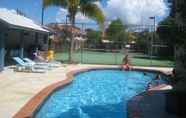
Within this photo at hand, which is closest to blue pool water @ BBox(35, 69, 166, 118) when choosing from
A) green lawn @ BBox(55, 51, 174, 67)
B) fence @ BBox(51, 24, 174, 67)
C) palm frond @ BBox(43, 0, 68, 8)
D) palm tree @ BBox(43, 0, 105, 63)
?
palm tree @ BBox(43, 0, 105, 63)

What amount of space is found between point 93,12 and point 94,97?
464 inches

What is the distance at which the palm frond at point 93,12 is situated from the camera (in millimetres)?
22688

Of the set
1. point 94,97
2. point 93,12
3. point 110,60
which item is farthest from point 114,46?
point 94,97

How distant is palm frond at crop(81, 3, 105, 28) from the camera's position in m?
22.7

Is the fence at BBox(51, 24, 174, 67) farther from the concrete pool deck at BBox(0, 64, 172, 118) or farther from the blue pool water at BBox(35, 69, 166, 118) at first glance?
the concrete pool deck at BBox(0, 64, 172, 118)

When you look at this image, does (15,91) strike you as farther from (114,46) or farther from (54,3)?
(114,46)

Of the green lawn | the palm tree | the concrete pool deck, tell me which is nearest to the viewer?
the concrete pool deck

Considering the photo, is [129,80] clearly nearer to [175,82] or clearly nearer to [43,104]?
[43,104]

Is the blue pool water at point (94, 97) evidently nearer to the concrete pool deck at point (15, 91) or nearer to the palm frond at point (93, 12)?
the concrete pool deck at point (15, 91)

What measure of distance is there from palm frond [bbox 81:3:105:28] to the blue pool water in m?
5.17

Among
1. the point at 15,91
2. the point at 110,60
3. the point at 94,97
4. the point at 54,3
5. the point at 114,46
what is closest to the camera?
the point at 15,91

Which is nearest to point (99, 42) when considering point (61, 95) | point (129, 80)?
point (129, 80)

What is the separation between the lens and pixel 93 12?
74.8ft

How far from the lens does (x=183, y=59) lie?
616cm
